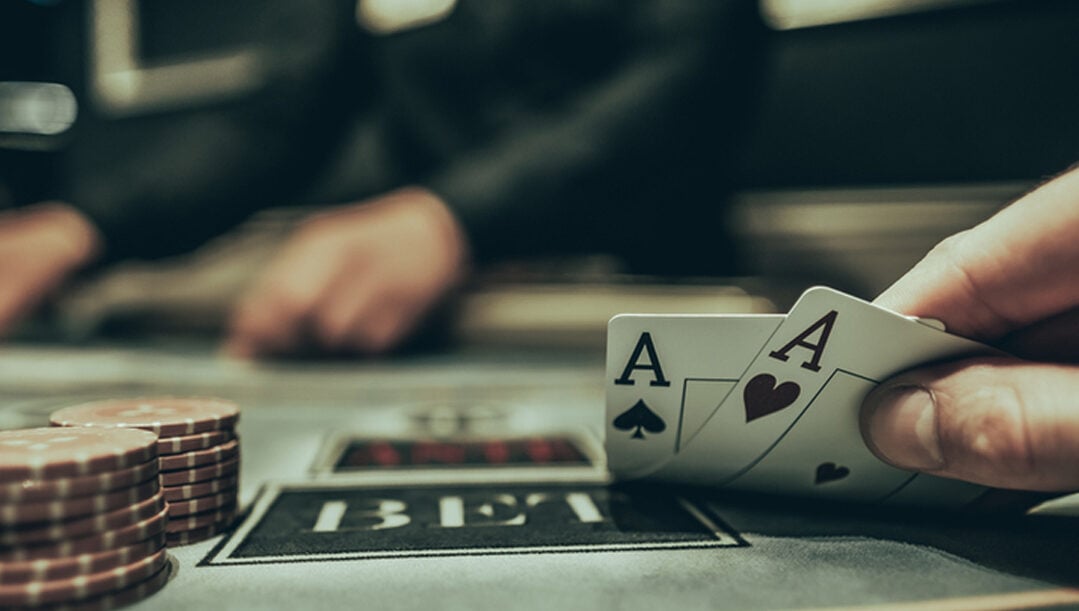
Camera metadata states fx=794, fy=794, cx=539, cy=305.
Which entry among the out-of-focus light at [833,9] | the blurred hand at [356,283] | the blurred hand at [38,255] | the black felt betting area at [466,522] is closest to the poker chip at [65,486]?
the black felt betting area at [466,522]

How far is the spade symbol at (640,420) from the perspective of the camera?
0.71m

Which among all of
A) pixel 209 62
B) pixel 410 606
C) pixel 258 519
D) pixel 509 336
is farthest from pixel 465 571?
pixel 209 62

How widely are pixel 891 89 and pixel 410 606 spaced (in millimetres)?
2505

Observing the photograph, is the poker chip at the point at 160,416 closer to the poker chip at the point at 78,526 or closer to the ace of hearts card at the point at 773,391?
the poker chip at the point at 78,526

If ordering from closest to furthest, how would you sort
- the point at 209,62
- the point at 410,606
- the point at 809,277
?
the point at 410,606
the point at 809,277
the point at 209,62

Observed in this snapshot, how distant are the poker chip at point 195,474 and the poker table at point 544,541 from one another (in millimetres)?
50

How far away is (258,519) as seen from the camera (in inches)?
27.1

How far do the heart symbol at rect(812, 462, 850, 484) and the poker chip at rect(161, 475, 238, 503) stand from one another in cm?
50

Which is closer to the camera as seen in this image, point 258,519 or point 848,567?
point 848,567

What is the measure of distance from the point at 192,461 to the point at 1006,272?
0.63 meters

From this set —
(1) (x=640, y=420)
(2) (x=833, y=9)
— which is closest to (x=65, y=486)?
(1) (x=640, y=420)

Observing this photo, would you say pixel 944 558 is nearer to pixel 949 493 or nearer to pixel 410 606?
pixel 949 493

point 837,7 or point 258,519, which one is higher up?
point 837,7

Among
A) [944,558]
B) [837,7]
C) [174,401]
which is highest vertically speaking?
[837,7]
